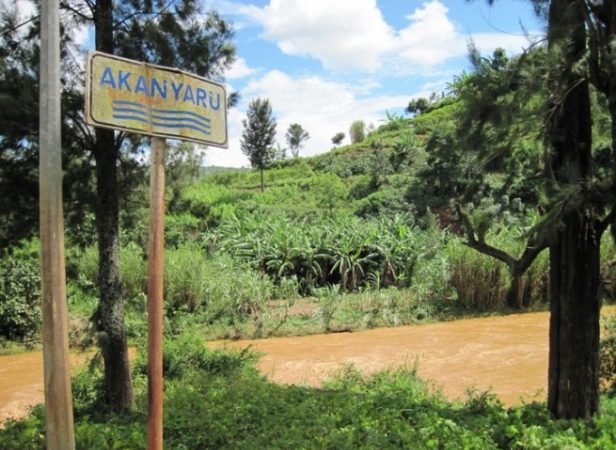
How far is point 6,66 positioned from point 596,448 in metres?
5.50

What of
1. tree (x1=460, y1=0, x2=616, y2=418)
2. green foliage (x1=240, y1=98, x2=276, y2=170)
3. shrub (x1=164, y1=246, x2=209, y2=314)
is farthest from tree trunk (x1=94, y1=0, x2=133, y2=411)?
green foliage (x1=240, y1=98, x2=276, y2=170)

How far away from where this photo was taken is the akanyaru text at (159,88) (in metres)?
2.41

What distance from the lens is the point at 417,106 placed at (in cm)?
4000

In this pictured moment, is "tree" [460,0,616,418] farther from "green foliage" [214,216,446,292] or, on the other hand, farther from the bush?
"green foliage" [214,216,446,292]

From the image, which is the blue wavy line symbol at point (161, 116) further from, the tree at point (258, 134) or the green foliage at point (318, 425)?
the tree at point (258, 134)

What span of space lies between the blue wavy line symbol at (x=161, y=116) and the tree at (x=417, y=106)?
3777 cm

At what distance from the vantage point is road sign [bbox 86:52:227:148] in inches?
92.8

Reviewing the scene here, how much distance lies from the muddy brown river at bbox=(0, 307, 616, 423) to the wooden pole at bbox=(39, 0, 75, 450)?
5.74 m

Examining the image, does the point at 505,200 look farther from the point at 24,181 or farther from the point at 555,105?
the point at 24,181

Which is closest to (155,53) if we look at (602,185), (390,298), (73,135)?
(73,135)

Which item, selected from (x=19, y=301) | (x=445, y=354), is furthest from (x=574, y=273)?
(x=19, y=301)

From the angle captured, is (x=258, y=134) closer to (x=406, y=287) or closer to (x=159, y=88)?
(x=406, y=287)

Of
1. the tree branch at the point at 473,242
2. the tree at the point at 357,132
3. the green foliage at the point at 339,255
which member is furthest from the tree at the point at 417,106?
the tree branch at the point at 473,242

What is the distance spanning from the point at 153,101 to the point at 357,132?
1343 inches
